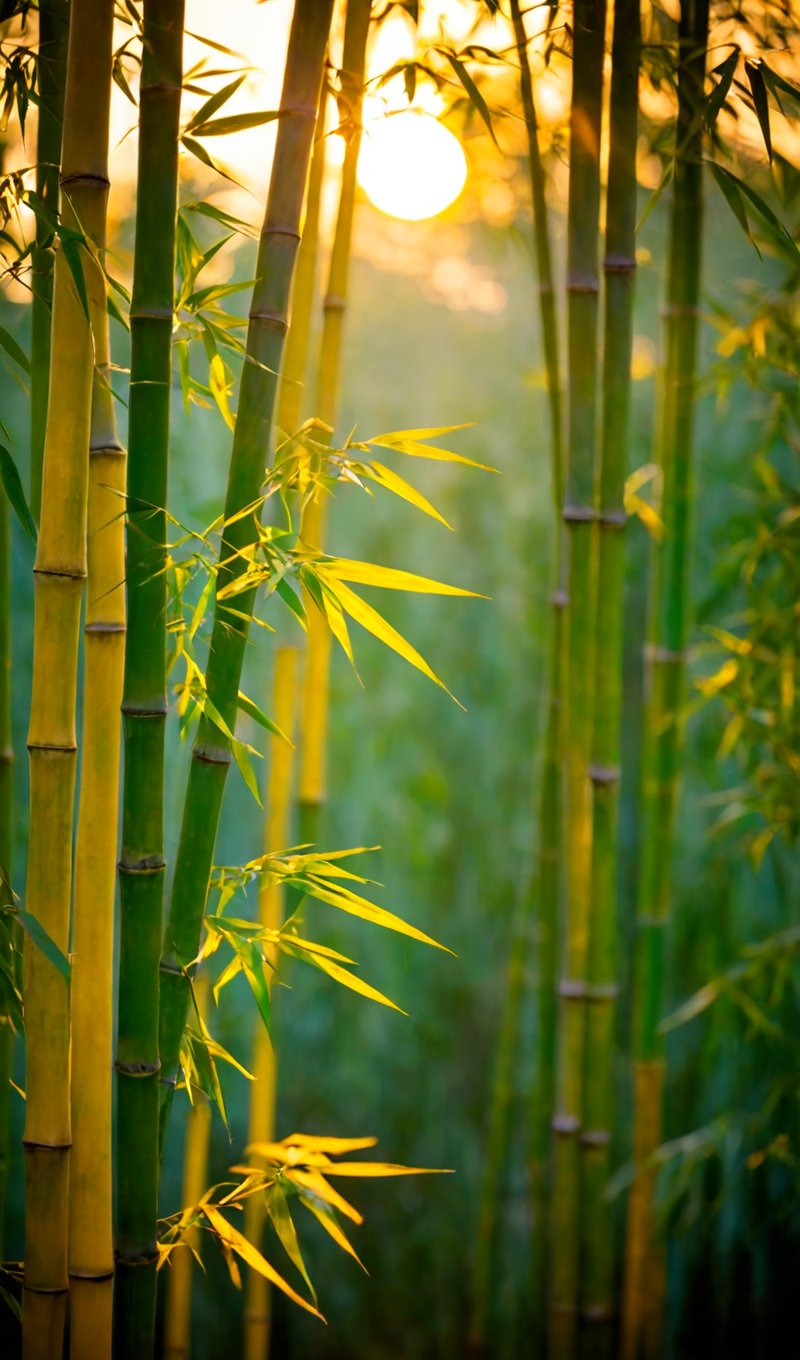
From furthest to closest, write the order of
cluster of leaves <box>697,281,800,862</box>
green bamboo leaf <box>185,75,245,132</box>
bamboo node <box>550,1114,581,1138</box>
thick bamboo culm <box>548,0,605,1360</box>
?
cluster of leaves <box>697,281,800,862</box>
bamboo node <box>550,1114,581,1138</box>
thick bamboo culm <box>548,0,605,1360</box>
green bamboo leaf <box>185,75,245,132</box>

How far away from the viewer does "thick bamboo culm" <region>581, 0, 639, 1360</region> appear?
106cm

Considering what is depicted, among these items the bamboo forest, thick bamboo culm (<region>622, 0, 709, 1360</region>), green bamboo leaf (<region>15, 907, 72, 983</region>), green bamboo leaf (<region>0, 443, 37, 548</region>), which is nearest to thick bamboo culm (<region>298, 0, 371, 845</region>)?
the bamboo forest

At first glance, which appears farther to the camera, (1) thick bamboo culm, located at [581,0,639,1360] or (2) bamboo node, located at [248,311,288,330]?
(1) thick bamboo culm, located at [581,0,639,1360]

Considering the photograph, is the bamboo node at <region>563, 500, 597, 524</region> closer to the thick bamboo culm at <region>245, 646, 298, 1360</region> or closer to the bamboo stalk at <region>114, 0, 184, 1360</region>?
the thick bamboo culm at <region>245, 646, 298, 1360</region>

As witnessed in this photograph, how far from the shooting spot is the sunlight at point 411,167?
1209mm

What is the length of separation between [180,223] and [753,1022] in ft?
4.94

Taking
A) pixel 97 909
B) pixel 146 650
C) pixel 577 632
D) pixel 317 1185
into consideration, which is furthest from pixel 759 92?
pixel 317 1185

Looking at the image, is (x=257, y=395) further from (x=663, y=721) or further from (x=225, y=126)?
(x=663, y=721)

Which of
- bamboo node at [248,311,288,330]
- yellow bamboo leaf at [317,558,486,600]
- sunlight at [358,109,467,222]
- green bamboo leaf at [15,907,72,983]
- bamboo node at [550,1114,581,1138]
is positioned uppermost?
sunlight at [358,109,467,222]

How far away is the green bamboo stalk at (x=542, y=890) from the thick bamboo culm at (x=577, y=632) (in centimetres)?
9

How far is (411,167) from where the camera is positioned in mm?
1287

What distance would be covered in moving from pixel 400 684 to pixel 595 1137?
1.55 metres

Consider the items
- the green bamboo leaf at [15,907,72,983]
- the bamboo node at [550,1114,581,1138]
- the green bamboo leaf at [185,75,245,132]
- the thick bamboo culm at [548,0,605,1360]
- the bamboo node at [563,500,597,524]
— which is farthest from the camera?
the bamboo node at [550,1114,581,1138]

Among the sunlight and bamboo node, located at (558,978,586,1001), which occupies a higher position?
the sunlight
